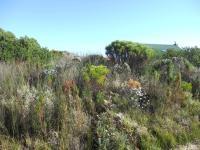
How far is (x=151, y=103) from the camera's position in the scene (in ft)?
29.0

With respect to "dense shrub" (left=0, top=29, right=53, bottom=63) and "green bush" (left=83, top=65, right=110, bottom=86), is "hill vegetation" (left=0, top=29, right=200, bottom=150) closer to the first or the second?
"green bush" (left=83, top=65, right=110, bottom=86)

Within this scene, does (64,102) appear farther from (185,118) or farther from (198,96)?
Answer: (198,96)

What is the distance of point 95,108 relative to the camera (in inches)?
314

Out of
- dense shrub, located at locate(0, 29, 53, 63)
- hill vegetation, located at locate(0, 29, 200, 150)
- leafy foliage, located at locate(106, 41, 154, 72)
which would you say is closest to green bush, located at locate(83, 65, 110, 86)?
hill vegetation, located at locate(0, 29, 200, 150)

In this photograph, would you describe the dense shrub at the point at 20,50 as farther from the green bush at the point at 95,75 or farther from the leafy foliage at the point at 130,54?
the green bush at the point at 95,75

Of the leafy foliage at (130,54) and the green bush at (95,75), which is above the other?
the leafy foliage at (130,54)

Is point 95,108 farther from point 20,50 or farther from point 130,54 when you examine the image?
point 130,54

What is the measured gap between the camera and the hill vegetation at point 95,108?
266 inches

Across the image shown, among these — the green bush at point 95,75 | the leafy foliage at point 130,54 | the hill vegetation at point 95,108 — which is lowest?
the hill vegetation at point 95,108

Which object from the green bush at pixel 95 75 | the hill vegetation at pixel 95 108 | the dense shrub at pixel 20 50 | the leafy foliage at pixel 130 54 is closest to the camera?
the hill vegetation at pixel 95 108

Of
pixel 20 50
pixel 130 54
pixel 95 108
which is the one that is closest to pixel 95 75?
pixel 95 108

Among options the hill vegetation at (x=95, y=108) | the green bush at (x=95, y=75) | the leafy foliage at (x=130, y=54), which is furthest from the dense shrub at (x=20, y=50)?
the green bush at (x=95, y=75)

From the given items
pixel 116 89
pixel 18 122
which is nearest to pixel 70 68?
pixel 116 89

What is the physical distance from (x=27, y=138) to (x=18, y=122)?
0.58m
